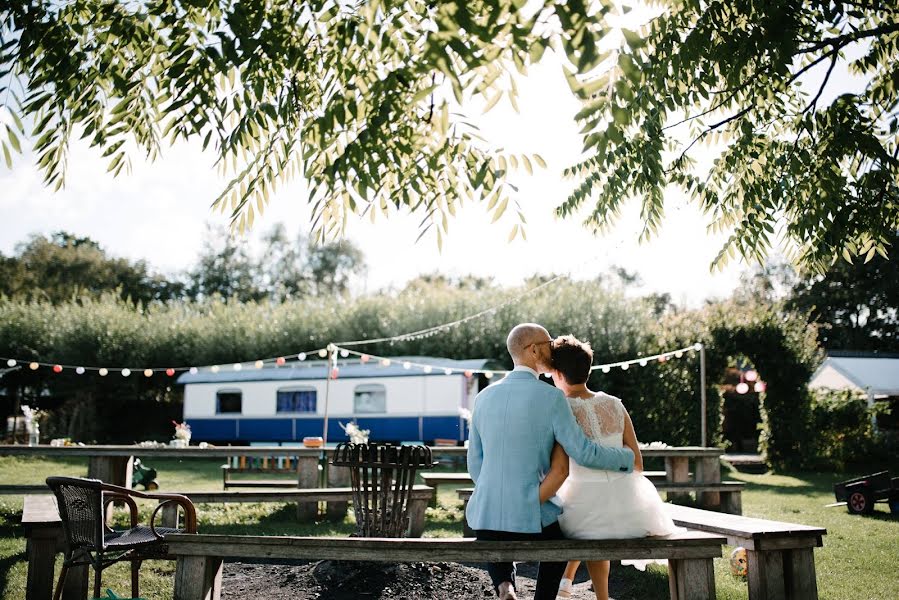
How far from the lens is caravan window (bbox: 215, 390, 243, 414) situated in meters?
20.9

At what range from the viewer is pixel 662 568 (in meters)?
6.41

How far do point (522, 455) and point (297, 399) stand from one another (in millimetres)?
17193

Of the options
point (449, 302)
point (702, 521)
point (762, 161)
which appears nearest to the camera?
point (702, 521)

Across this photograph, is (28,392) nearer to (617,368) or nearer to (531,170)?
(617,368)

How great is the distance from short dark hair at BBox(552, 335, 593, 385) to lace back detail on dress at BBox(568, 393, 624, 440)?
0.13 metres

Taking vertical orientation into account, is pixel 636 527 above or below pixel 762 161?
below

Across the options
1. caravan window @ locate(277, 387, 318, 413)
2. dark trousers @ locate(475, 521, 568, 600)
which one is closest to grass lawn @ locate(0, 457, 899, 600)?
dark trousers @ locate(475, 521, 568, 600)

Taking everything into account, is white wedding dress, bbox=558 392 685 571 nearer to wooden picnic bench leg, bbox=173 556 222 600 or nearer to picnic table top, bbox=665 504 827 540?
picnic table top, bbox=665 504 827 540

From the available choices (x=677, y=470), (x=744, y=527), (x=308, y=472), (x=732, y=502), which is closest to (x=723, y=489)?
(x=732, y=502)

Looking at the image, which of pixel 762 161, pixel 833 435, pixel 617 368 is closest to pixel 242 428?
pixel 617 368

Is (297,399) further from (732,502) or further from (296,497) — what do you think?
(732,502)

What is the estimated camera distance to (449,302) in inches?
949

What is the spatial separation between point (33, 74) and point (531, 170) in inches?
94.8

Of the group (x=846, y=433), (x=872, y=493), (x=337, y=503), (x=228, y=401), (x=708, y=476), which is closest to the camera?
(x=337, y=503)
